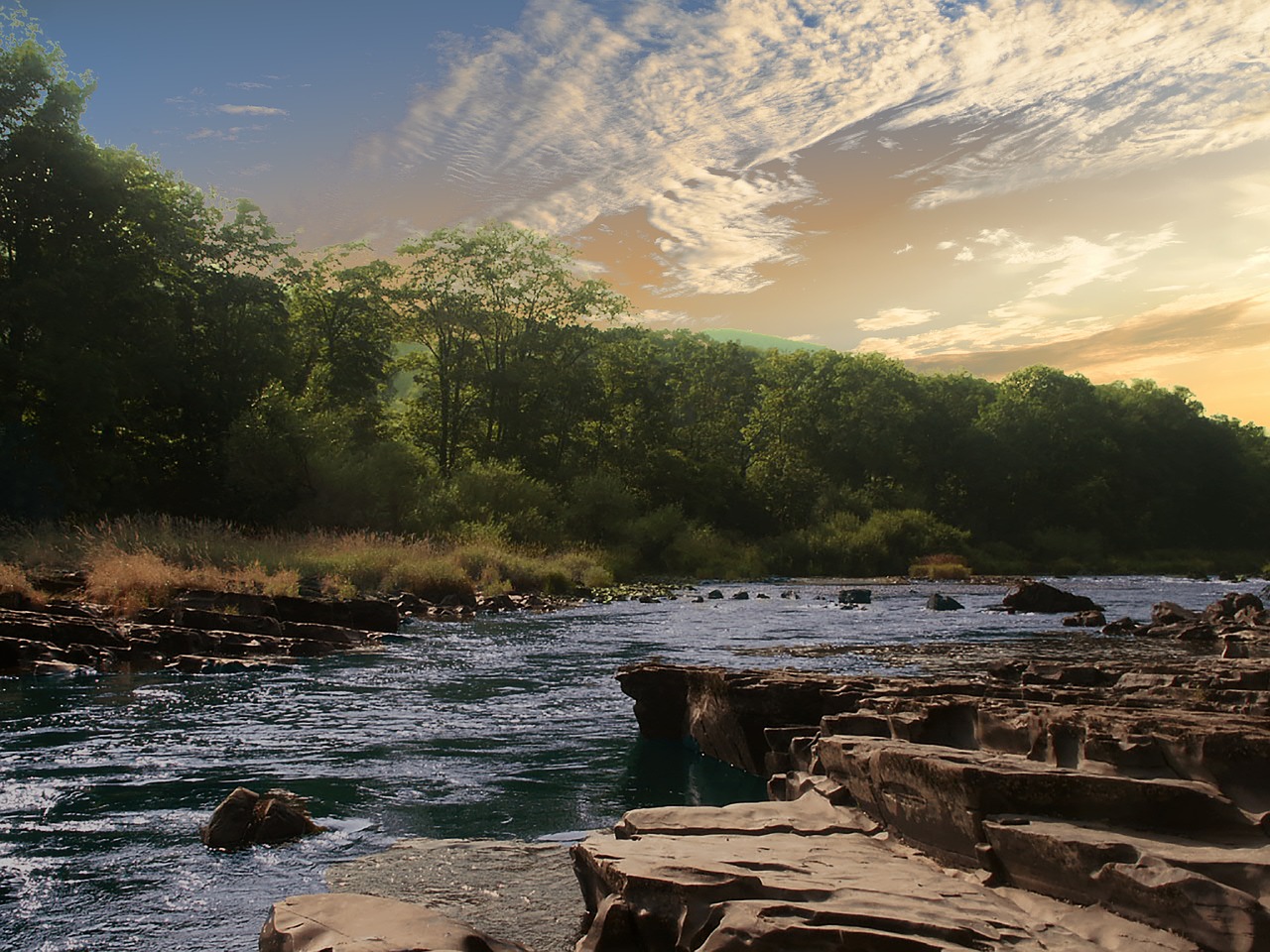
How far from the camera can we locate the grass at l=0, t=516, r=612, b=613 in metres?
20.8

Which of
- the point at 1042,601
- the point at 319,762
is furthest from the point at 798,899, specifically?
the point at 1042,601

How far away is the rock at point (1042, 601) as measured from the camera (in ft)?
91.8

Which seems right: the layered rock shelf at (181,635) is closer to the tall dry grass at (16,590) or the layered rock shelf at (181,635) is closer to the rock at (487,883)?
the tall dry grass at (16,590)

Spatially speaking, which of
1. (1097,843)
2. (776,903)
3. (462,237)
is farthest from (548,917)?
(462,237)

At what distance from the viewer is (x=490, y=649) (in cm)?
1867

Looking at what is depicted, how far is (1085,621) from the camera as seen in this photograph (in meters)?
23.3

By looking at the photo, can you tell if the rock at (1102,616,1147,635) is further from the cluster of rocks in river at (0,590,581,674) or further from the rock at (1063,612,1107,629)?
the cluster of rocks in river at (0,590,581,674)

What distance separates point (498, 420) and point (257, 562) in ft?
123

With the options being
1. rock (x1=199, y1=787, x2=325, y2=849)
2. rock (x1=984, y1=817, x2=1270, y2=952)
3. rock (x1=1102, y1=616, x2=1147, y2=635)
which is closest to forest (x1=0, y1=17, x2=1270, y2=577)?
rock (x1=1102, y1=616, x2=1147, y2=635)

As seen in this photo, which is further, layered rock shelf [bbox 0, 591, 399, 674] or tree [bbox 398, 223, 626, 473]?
tree [bbox 398, 223, 626, 473]

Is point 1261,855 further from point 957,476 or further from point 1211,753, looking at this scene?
point 957,476

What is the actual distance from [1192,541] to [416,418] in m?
61.7

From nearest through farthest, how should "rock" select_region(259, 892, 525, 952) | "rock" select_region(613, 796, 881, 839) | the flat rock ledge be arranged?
1. the flat rock ledge
2. "rock" select_region(259, 892, 525, 952)
3. "rock" select_region(613, 796, 881, 839)

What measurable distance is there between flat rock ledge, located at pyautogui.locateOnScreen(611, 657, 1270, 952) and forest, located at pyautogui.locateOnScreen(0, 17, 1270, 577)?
3035 cm
